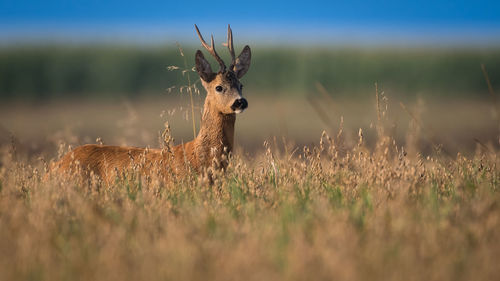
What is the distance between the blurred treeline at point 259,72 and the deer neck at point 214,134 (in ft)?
105

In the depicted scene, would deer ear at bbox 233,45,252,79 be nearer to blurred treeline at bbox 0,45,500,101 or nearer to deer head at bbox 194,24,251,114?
deer head at bbox 194,24,251,114

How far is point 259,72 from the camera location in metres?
48.2

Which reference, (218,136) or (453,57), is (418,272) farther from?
(453,57)

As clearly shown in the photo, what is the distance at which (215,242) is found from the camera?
4.23 metres

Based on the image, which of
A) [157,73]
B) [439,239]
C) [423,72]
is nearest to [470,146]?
[439,239]

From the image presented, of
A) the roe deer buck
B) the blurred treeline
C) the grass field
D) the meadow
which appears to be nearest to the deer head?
the roe deer buck

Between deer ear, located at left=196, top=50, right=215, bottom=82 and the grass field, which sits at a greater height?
deer ear, located at left=196, top=50, right=215, bottom=82

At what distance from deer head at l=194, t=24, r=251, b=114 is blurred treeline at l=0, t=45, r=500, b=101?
103ft

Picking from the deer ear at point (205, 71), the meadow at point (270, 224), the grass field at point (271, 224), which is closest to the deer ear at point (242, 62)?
the deer ear at point (205, 71)

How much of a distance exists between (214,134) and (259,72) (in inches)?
1620

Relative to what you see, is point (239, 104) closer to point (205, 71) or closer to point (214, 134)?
point (214, 134)

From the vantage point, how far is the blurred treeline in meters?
41.8

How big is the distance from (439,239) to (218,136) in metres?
3.58

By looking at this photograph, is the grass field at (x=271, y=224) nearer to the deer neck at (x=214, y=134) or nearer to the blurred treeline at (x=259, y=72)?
the deer neck at (x=214, y=134)
